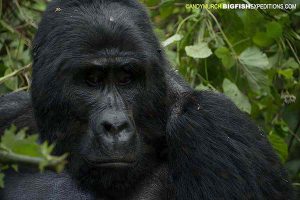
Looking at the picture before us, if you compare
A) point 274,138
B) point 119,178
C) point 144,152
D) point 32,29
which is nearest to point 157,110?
point 144,152

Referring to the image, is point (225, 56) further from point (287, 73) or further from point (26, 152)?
point (26, 152)

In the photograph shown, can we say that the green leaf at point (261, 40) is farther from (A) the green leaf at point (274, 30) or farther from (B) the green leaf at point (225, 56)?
(B) the green leaf at point (225, 56)

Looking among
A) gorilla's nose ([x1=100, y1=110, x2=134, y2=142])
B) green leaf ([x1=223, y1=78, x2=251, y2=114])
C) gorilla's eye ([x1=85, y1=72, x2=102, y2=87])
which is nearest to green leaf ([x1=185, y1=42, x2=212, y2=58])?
green leaf ([x1=223, y1=78, x2=251, y2=114])

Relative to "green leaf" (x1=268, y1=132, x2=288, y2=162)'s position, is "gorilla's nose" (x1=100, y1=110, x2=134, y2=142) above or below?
above

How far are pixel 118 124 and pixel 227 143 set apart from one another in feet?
2.28

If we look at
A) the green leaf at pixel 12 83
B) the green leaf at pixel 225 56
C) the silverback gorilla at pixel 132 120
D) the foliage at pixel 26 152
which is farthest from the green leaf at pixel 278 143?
the foliage at pixel 26 152

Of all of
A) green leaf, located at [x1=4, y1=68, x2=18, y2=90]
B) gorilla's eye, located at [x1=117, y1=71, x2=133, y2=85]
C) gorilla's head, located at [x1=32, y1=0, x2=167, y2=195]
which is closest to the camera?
gorilla's head, located at [x1=32, y1=0, x2=167, y2=195]

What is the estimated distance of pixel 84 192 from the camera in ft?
12.1

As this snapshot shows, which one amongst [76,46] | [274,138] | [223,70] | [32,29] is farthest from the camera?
[32,29]

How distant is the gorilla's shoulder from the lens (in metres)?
4.24

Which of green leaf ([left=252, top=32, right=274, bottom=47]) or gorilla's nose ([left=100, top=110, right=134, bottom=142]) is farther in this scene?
green leaf ([left=252, top=32, right=274, bottom=47])

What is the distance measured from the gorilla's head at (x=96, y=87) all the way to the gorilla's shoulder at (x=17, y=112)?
495 mm

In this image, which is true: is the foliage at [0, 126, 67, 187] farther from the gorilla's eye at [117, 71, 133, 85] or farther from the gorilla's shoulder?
the gorilla's shoulder

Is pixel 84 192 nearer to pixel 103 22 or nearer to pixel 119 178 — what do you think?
pixel 119 178
